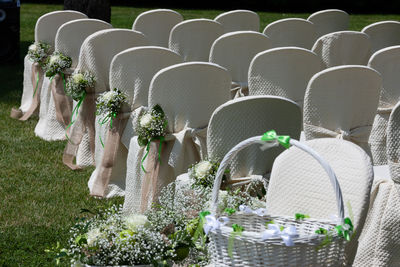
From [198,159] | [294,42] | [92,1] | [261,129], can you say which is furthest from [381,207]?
[92,1]

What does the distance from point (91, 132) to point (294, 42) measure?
121 inches

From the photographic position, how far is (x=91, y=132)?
724 cm

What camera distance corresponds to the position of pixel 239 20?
10.3 metres

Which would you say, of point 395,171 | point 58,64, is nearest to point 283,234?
point 395,171

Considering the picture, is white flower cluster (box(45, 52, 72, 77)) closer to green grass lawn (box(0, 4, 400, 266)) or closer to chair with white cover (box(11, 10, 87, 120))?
green grass lawn (box(0, 4, 400, 266))

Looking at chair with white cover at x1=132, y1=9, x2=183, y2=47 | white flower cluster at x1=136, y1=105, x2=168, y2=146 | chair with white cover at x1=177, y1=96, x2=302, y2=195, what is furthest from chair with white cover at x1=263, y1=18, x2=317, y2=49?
chair with white cover at x1=177, y1=96, x2=302, y2=195

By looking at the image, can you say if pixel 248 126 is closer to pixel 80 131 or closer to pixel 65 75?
pixel 80 131

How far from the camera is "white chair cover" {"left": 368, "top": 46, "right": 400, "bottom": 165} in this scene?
6.50m

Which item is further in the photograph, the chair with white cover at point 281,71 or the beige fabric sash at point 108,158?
the beige fabric sash at point 108,158

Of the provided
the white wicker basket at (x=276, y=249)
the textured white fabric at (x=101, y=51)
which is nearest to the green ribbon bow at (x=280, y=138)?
the white wicker basket at (x=276, y=249)

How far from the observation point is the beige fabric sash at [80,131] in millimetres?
7162

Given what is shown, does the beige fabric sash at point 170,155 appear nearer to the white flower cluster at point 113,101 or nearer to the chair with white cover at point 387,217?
the white flower cluster at point 113,101

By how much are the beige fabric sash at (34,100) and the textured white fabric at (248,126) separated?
4649 mm

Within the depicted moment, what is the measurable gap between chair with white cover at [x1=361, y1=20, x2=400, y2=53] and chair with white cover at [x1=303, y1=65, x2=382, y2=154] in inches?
164
